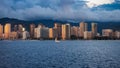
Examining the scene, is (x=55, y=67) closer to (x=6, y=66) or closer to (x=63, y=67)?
(x=63, y=67)

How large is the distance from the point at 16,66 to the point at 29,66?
2.63 m

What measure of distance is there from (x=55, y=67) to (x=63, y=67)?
64.3 inches

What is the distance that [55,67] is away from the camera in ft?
204

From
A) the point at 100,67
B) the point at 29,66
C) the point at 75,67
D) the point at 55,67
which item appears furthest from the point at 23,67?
the point at 100,67

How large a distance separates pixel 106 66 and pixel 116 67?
2177 mm

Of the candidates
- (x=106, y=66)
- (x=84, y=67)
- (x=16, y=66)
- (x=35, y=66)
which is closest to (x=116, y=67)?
(x=106, y=66)

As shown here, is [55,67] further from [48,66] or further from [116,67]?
[116,67]

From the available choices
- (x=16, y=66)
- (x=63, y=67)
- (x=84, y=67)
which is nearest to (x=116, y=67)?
(x=84, y=67)

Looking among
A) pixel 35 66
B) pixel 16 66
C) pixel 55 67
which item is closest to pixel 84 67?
pixel 55 67

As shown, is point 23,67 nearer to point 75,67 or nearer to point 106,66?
point 75,67

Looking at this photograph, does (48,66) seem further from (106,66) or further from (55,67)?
(106,66)

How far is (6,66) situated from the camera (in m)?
61.9

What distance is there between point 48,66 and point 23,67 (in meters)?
5.49

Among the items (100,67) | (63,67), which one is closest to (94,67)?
(100,67)
